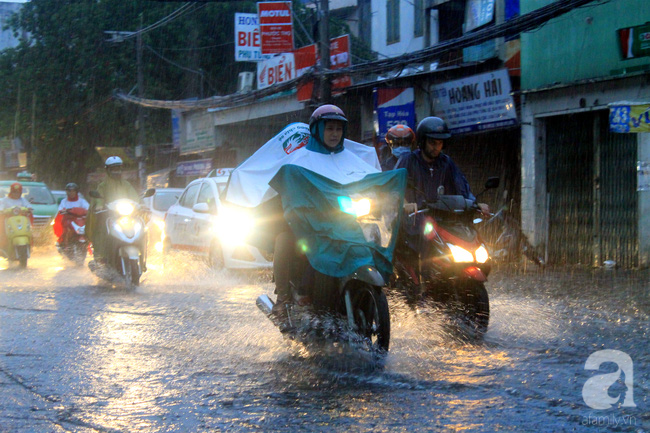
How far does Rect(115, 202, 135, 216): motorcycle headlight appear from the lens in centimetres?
964

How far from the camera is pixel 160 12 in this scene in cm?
3111

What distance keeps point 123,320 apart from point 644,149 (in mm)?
8257

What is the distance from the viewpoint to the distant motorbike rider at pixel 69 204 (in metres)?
12.9

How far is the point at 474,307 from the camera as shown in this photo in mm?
5508

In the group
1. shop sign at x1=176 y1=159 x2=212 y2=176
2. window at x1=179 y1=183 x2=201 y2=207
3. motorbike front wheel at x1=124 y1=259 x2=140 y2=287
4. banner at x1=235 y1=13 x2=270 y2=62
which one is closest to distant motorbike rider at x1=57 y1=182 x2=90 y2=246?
window at x1=179 y1=183 x2=201 y2=207

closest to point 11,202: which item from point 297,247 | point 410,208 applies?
point 297,247

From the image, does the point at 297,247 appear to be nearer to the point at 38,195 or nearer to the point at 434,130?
the point at 434,130

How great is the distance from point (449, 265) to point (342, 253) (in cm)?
106

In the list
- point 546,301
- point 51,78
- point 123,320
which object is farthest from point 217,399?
point 51,78

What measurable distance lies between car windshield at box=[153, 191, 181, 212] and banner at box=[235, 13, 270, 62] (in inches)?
327

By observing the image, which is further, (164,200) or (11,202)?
(164,200)

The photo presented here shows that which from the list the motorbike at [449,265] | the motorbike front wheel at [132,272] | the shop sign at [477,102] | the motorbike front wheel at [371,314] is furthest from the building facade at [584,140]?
the motorbike front wheel at [371,314]

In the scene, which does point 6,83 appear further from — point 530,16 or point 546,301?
point 546,301
